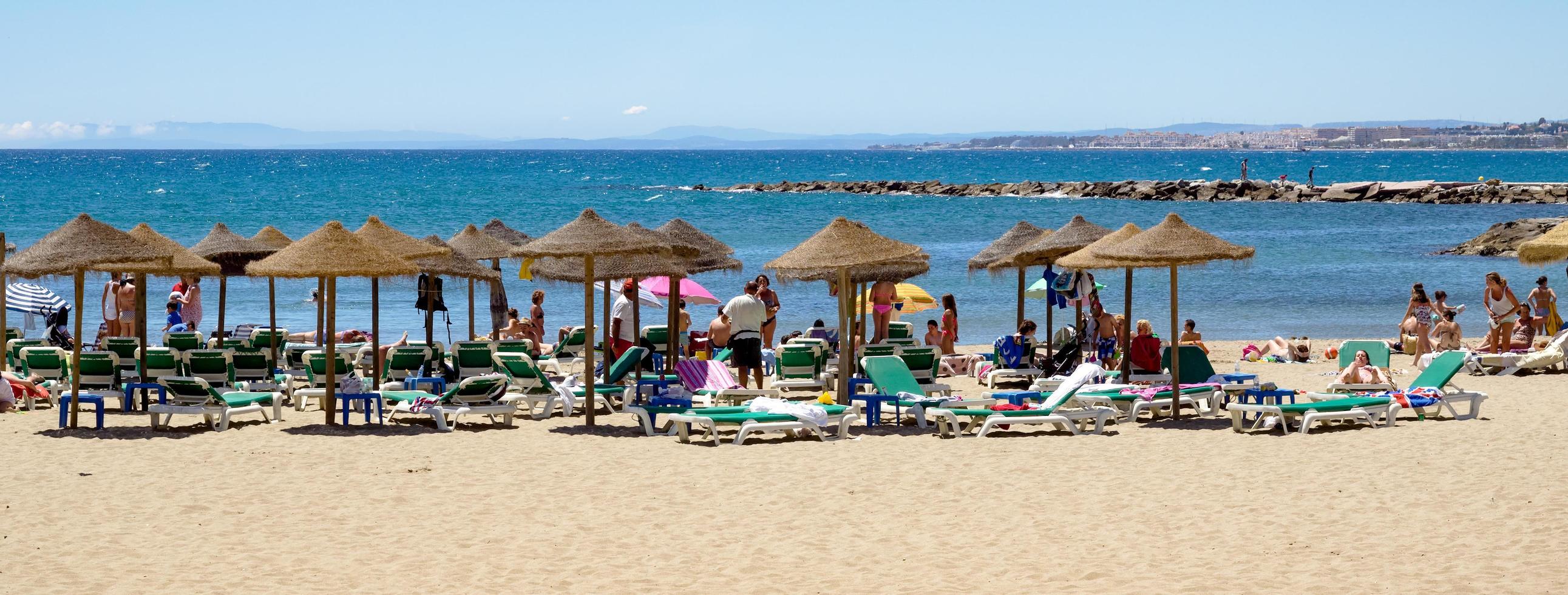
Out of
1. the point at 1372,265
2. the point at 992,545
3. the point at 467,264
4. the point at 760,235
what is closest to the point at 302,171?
the point at 760,235

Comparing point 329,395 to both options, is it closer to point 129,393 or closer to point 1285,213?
point 129,393

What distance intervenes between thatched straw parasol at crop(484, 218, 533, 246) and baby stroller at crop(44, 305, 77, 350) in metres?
4.36

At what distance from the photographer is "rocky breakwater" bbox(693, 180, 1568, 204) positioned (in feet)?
213

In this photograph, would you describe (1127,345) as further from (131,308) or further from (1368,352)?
(131,308)

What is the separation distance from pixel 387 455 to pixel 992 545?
449 centimetres

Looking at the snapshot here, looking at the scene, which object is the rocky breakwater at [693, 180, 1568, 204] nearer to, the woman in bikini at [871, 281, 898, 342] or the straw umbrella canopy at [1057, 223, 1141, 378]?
the woman in bikini at [871, 281, 898, 342]

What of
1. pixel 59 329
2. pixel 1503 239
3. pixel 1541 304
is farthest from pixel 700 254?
pixel 1503 239

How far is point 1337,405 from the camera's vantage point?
440 inches

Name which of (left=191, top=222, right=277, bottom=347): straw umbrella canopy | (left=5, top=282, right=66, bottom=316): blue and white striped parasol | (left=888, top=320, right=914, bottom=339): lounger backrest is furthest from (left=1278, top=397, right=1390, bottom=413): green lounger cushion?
(left=5, top=282, right=66, bottom=316): blue and white striped parasol

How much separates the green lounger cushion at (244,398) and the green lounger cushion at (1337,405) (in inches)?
294

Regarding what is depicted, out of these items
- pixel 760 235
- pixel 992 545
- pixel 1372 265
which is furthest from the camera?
pixel 760 235

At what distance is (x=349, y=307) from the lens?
85.7 ft

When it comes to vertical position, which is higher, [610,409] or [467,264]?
[467,264]

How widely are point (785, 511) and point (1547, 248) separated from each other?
33.2 ft
